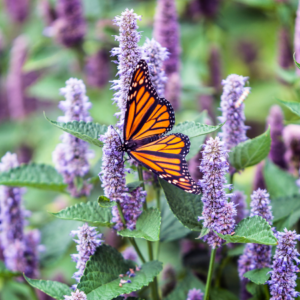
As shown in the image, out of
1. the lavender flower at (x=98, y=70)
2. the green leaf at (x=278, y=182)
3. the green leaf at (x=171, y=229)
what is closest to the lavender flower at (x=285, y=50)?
the green leaf at (x=278, y=182)

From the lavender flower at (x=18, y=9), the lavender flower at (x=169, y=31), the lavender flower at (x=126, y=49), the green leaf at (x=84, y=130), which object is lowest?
the green leaf at (x=84, y=130)

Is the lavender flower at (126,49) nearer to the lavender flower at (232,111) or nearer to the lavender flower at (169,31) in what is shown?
the lavender flower at (232,111)

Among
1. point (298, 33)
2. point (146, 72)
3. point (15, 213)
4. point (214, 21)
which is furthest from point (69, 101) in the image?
point (214, 21)

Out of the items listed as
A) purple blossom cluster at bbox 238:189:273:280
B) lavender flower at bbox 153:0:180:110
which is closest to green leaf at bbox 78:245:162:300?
purple blossom cluster at bbox 238:189:273:280

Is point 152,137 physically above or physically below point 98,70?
below

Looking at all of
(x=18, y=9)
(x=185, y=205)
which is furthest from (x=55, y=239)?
(x=18, y=9)

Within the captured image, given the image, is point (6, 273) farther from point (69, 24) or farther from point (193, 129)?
point (69, 24)

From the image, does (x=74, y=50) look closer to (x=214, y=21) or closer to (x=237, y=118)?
(x=214, y=21)
